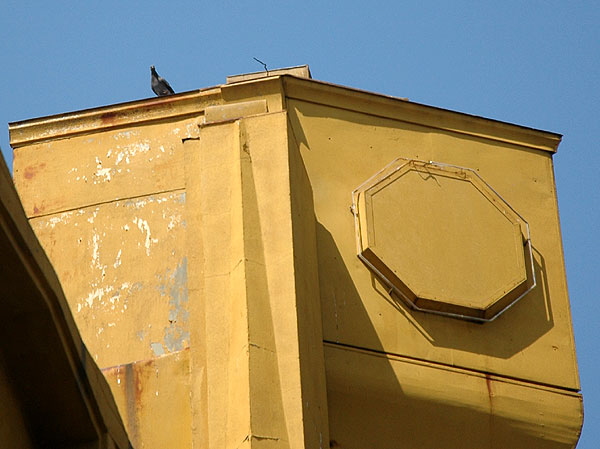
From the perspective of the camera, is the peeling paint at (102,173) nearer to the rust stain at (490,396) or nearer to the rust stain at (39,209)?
the rust stain at (39,209)

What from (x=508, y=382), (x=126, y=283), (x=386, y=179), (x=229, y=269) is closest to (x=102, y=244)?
(x=126, y=283)

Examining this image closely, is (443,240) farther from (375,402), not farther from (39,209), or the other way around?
(39,209)

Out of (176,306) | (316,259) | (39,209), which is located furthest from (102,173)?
(316,259)

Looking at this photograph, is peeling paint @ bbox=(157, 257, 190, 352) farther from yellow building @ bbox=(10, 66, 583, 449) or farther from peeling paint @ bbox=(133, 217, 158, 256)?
peeling paint @ bbox=(133, 217, 158, 256)

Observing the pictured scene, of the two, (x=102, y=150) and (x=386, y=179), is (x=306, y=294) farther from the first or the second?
(x=102, y=150)

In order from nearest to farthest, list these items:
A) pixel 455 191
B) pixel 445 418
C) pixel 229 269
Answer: pixel 229 269 < pixel 445 418 < pixel 455 191

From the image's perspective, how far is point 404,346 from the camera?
15.8 metres

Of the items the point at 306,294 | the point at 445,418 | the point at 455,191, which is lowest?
the point at 445,418

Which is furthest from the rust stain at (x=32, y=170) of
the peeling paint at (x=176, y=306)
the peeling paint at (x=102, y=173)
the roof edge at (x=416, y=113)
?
the roof edge at (x=416, y=113)

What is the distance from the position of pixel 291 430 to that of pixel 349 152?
4065 millimetres

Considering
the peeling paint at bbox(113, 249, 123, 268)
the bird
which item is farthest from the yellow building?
the bird

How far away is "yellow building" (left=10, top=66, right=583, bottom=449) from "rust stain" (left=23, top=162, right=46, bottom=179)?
0.10 feet

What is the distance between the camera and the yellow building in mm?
14664

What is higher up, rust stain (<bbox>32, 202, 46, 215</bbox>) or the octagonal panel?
rust stain (<bbox>32, 202, 46, 215</bbox>)
